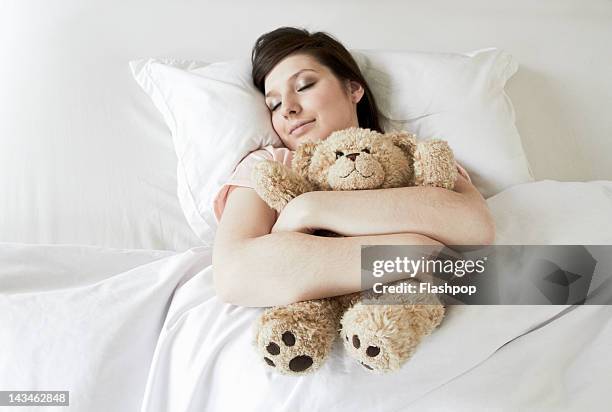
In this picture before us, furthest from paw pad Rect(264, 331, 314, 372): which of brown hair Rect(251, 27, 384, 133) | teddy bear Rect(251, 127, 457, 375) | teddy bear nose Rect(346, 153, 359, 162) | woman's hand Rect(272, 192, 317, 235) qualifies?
brown hair Rect(251, 27, 384, 133)

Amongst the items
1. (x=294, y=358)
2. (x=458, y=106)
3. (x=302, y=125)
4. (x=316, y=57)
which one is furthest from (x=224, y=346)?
(x=458, y=106)

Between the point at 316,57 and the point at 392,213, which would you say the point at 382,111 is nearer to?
the point at 316,57

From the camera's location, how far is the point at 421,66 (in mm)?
1403

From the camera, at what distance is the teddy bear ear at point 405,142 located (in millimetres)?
938

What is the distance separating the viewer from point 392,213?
33.4 inches

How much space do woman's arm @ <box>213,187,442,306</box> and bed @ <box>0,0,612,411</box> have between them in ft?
0.17

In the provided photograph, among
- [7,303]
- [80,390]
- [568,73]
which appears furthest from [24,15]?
[568,73]

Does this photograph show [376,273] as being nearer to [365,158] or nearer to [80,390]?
[365,158]

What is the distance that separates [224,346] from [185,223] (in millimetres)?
468

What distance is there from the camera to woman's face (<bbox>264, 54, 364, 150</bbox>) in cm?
115

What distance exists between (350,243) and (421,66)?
28.3 inches

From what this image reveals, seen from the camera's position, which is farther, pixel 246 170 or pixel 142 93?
pixel 142 93

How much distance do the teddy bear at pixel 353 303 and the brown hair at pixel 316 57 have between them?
384 millimetres

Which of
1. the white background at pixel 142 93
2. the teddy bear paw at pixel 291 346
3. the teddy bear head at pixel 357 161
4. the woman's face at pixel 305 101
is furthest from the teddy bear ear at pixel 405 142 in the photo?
the white background at pixel 142 93
